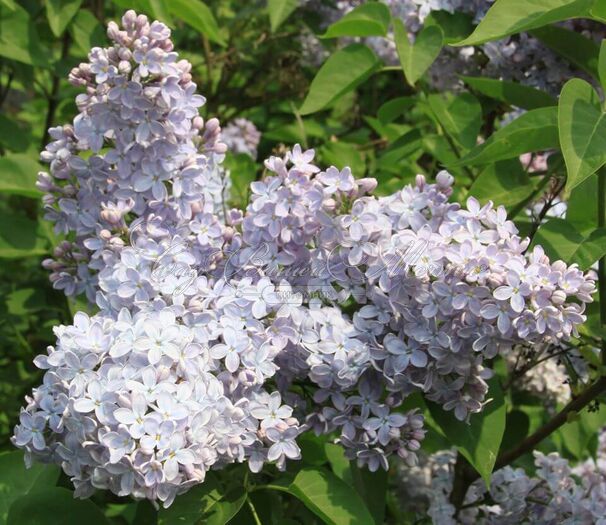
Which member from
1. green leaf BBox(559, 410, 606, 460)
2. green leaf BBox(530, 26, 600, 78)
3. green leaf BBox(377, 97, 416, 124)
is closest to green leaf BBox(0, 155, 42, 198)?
green leaf BBox(377, 97, 416, 124)

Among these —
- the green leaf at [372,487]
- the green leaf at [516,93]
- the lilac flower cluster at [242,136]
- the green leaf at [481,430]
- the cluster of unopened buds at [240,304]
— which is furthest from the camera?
the lilac flower cluster at [242,136]

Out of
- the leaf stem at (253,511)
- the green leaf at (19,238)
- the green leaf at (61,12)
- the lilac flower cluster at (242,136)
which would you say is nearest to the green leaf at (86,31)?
the green leaf at (61,12)

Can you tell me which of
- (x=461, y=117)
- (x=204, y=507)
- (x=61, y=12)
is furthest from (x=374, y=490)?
(x=61, y=12)

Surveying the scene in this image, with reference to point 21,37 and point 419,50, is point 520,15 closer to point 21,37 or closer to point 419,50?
point 419,50

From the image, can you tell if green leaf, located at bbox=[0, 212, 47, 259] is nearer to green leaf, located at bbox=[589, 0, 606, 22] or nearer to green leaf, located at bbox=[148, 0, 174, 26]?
green leaf, located at bbox=[148, 0, 174, 26]

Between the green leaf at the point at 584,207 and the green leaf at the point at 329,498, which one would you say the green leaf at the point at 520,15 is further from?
the green leaf at the point at 329,498

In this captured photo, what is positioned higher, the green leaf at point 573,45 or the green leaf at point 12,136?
the green leaf at point 573,45

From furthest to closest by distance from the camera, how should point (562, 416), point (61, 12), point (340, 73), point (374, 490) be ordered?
point (61, 12)
point (340, 73)
point (562, 416)
point (374, 490)
